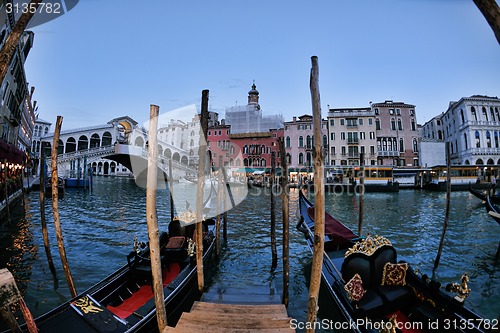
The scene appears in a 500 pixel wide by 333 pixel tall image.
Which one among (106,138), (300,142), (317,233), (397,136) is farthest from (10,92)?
(397,136)

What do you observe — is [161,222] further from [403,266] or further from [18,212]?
[403,266]

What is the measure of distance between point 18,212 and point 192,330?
13.5 meters

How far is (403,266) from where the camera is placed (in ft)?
11.2

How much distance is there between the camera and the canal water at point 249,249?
5.00 m

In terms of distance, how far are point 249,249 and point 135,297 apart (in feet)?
13.2

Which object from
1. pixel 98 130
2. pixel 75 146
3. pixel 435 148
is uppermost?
pixel 98 130

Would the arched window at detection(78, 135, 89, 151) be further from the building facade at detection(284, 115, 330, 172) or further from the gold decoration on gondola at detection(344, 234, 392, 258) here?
the gold decoration on gondola at detection(344, 234, 392, 258)

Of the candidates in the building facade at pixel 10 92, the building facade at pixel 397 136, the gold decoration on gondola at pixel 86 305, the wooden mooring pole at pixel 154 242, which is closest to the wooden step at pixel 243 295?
the wooden mooring pole at pixel 154 242

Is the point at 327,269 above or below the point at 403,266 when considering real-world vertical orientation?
below

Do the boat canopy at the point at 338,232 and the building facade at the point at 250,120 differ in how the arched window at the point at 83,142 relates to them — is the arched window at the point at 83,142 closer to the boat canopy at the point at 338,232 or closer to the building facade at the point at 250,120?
the building facade at the point at 250,120

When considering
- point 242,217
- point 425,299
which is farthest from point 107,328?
point 242,217

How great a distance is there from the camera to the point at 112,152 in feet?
86.6

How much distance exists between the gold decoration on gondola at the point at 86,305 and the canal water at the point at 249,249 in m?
1.77

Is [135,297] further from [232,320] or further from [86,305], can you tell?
[232,320]
